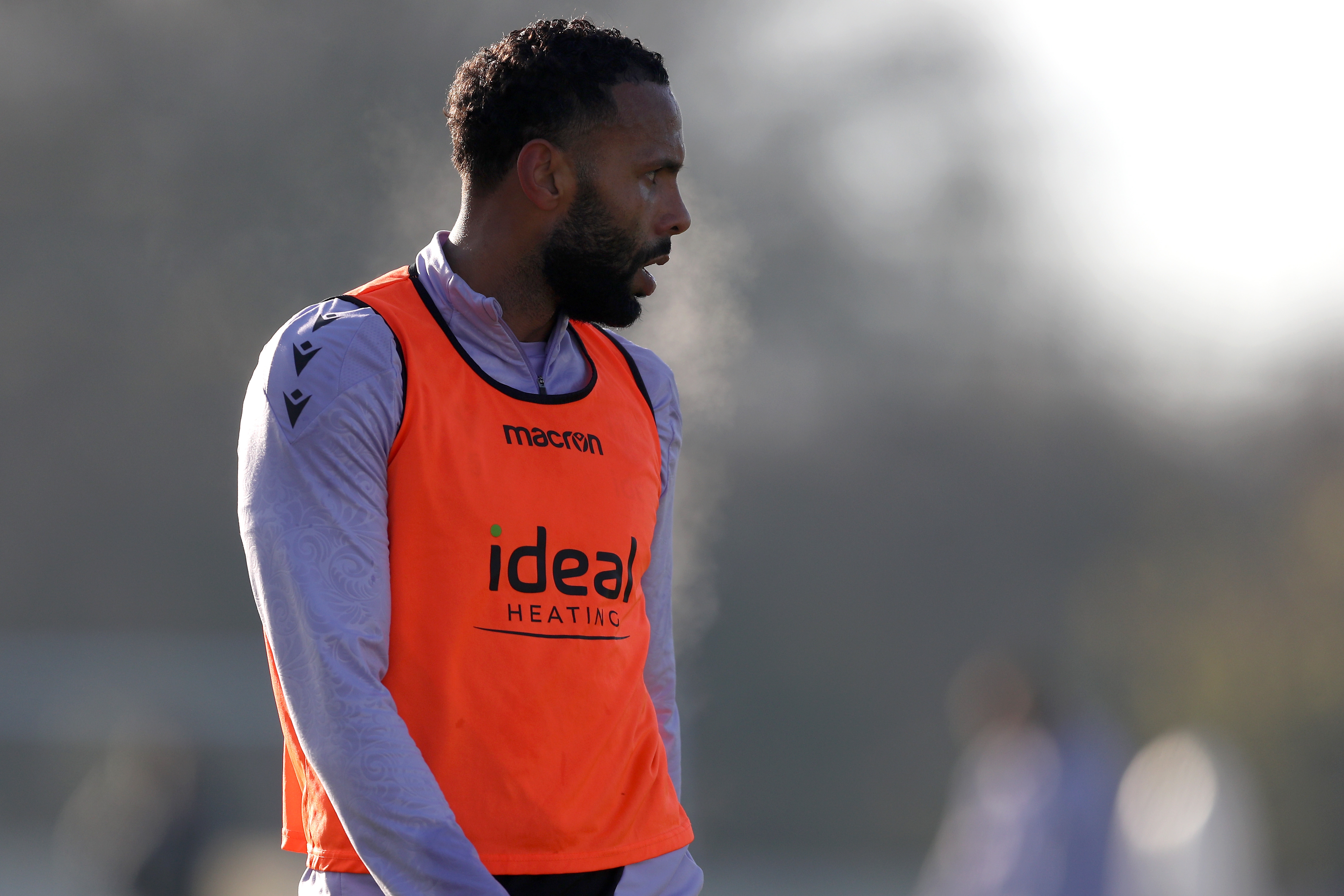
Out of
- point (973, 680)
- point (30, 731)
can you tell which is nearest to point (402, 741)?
point (973, 680)

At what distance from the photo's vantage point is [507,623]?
1.82 m

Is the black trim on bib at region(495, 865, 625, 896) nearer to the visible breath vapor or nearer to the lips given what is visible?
the visible breath vapor

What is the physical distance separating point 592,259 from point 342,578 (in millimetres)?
663

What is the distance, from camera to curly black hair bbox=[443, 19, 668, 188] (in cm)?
203

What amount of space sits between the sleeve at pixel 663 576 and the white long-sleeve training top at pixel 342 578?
0.39 m

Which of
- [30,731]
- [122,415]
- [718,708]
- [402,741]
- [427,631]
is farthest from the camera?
[718,708]

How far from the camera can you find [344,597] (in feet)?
5.57

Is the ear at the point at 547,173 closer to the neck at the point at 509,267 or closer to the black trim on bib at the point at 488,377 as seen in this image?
the neck at the point at 509,267

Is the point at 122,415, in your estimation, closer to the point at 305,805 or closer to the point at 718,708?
the point at 718,708

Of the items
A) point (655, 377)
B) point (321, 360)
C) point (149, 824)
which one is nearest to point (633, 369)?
point (655, 377)

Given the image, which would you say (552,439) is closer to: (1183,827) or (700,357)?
(1183,827)

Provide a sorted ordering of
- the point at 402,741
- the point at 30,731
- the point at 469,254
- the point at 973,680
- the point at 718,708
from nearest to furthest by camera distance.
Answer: the point at 402,741 < the point at 469,254 < the point at 973,680 < the point at 30,731 < the point at 718,708

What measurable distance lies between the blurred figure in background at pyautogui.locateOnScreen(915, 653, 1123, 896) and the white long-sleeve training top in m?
3.16

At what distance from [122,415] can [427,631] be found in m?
19.6
